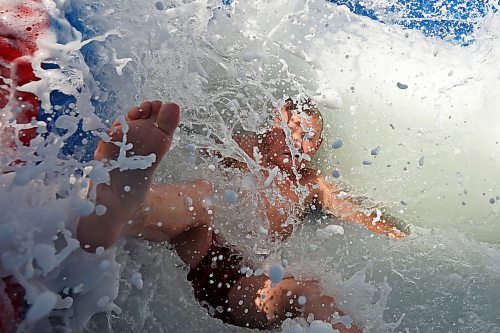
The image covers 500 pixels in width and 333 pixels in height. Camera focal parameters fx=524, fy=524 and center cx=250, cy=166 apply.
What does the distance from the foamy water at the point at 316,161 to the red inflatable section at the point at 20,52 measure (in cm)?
2

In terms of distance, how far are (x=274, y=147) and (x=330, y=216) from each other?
0.83 ft

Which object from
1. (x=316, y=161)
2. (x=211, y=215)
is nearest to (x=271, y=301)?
(x=211, y=215)

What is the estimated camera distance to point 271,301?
1.04 meters

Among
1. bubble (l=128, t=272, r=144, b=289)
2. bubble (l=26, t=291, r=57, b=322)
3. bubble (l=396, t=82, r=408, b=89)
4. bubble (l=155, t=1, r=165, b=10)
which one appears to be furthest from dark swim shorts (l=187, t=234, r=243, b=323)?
bubble (l=396, t=82, r=408, b=89)

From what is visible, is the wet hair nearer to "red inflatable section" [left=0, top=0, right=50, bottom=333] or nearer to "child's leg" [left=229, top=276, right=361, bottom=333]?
"child's leg" [left=229, top=276, right=361, bottom=333]

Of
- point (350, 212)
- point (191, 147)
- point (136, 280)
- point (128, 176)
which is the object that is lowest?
point (350, 212)

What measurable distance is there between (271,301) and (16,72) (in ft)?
2.05

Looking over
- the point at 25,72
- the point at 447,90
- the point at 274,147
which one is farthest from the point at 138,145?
the point at 447,90

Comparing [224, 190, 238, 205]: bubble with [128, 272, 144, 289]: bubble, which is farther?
[224, 190, 238, 205]: bubble

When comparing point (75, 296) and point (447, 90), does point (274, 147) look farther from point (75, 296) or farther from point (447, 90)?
point (75, 296)

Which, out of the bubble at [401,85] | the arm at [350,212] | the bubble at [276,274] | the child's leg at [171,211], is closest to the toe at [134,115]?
the child's leg at [171,211]

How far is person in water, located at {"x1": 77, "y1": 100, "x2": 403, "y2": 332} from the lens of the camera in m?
0.80

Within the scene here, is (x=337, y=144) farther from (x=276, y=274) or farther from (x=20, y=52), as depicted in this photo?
(x=20, y=52)

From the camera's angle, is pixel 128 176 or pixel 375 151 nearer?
pixel 128 176
